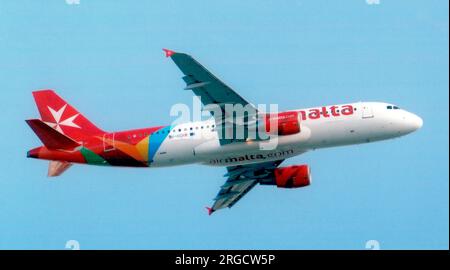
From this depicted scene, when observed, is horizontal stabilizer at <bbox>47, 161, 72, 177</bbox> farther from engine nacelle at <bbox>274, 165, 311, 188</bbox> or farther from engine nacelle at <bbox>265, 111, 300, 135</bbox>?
engine nacelle at <bbox>274, 165, 311, 188</bbox>

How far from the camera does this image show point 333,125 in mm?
73500

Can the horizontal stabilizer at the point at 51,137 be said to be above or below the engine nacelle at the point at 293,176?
above

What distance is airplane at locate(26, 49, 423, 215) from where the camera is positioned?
7350 centimetres

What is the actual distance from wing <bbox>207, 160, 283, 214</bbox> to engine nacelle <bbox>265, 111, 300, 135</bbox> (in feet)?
25.6

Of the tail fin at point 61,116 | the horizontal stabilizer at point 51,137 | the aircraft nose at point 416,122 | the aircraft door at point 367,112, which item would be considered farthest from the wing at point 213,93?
the aircraft nose at point 416,122

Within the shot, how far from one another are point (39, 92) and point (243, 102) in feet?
65.1

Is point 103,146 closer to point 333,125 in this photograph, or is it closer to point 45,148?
point 45,148

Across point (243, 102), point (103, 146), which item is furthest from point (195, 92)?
point (103, 146)

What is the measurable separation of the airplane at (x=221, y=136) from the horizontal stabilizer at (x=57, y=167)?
0.09m

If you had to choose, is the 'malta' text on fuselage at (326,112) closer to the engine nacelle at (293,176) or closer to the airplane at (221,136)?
the airplane at (221,136)

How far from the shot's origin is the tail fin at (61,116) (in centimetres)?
8012

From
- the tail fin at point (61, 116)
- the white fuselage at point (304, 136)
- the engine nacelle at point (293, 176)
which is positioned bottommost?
the engine nacelle at point (293, 176)

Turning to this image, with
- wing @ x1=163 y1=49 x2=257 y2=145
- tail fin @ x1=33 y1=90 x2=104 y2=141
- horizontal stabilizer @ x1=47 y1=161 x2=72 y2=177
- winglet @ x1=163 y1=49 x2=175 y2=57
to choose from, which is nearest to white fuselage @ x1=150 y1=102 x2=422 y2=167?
wing @ x1=163 y1=49 x2=257 y2=145

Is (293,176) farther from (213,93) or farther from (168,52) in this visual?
(168,52)
